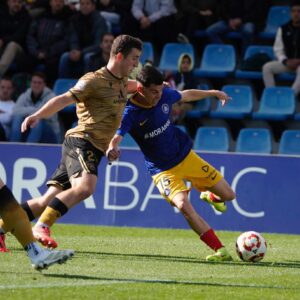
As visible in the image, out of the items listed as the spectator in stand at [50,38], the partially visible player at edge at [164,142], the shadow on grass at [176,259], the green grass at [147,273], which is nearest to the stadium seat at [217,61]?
the spectator in stand at [50,38]

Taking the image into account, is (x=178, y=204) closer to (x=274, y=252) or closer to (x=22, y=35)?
(x=274, y=252)

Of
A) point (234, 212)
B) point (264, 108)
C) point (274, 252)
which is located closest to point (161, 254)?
point (274, 252)

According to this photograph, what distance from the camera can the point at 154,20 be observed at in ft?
63.8

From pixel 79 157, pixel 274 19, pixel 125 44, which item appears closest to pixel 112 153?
pixel 79 157

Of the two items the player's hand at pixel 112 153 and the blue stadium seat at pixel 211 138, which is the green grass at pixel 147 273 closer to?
the player's hand at pixel 112 153

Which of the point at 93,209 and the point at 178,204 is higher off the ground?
the point at 178,204

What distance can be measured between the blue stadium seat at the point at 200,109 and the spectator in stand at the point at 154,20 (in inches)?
64.7

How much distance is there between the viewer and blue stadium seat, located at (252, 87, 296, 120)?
707 inches

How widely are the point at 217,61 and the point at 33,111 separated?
3844mm

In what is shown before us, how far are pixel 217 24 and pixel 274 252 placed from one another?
28.7 ft

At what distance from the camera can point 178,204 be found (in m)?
10.4

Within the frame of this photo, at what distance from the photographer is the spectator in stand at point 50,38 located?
1938cm

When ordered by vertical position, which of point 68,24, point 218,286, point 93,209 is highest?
point 68,24

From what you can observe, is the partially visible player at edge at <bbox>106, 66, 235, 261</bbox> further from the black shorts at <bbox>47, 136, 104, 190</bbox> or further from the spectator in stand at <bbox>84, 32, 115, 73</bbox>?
the spectator in stand at <bbox>84, 32, 115, 73</bbox>
